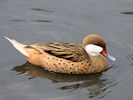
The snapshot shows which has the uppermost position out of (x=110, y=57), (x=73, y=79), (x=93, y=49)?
(x=93, y=49)

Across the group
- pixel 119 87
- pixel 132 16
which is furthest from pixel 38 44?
pixel 132 16

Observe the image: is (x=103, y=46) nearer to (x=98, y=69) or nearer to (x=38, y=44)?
(x=98, y=69)

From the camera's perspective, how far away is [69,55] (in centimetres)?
1131

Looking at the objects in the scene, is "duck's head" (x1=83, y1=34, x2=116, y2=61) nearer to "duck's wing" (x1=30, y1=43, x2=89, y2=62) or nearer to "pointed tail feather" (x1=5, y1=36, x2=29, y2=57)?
"duck's wing" (x1=30, y1=43, x2=89, y2=62)

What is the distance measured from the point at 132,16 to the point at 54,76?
3.49 m

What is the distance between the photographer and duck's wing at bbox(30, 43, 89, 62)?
1132cm

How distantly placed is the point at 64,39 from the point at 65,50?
1.14m

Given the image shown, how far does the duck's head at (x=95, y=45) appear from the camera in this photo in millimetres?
11344

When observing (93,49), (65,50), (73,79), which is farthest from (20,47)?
(93,49)

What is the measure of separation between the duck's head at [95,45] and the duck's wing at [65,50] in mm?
144

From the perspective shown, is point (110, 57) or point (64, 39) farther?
point (64, 39)

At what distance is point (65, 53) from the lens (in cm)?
1132

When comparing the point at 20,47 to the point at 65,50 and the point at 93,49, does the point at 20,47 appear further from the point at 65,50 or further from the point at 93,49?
the point at 93,49

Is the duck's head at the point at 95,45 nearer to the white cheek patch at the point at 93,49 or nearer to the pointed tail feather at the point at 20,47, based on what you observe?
the white cheek patch at the point at 93,49
